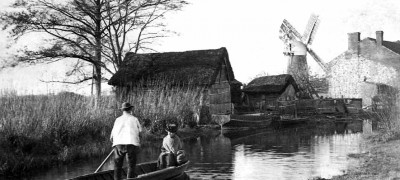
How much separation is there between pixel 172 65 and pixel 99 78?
6.84 m

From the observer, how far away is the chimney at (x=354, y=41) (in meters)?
63.4

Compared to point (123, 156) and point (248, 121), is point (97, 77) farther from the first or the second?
point (123, 156)

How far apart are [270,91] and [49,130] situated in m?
41.5

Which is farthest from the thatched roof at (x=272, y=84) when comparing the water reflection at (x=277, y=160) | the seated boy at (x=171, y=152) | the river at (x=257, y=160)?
the seated boy at (x=171, y=152)

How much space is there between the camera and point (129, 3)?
35531 millimetres

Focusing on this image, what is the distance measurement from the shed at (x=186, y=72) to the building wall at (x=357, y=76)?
23.8 metres

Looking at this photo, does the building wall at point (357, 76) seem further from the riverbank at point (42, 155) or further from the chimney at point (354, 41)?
the riverbank at point (42, 155)

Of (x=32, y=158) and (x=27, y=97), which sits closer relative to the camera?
(x=32, y=158)

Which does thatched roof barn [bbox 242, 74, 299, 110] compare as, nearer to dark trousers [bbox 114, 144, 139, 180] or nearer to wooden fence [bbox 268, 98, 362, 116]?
wooden fence [bbox 268, 98, 362, 116]

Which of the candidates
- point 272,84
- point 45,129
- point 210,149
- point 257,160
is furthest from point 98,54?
point 272,84

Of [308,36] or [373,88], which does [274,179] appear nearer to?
[373,88]

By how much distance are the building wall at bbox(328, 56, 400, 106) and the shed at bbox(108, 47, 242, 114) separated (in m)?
23.8

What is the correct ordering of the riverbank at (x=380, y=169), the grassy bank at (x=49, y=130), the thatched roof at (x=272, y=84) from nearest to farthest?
the riverbank at (x=380, y=169)
the grassy bank at (x=49, y=130)
the thatched roof at (x=272, y=84)

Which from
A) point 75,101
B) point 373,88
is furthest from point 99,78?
point 373,88
